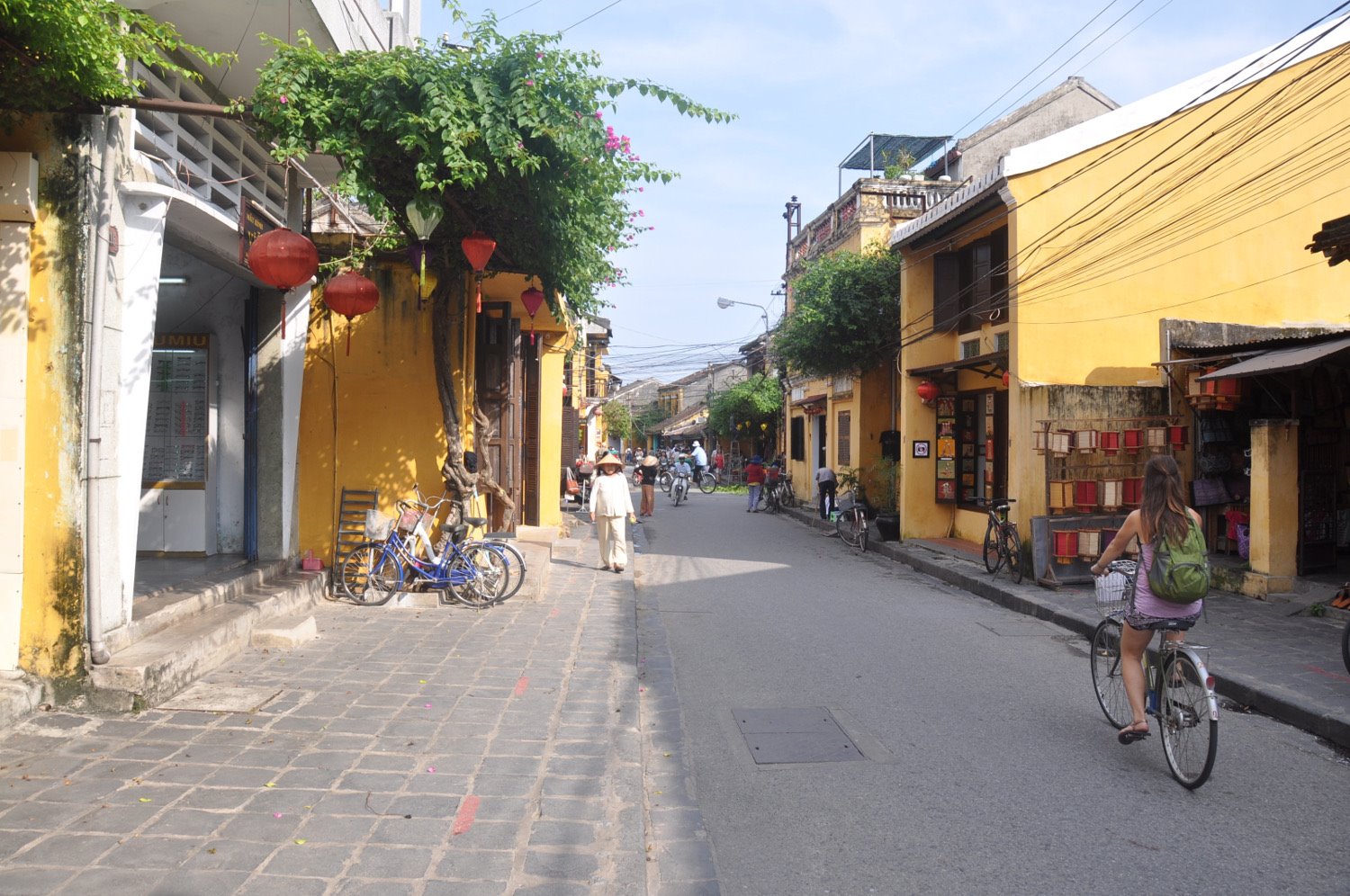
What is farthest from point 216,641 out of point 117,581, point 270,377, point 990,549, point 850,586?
point 990,549

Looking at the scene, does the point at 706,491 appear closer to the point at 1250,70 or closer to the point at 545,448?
the point at 545,448

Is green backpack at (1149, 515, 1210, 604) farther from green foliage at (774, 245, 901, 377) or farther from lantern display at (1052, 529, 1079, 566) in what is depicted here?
green foliage at (774, 245, 901, 377)

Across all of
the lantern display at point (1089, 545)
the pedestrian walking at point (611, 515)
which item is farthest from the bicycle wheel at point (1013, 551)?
the pedestrian walking at point (611, 515)

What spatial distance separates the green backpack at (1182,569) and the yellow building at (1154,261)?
22.7 ft

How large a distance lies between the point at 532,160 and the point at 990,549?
868cm

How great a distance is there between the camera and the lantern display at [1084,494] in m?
11.6

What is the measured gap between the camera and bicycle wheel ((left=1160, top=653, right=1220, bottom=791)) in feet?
15.0

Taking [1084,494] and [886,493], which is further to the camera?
[886,493]

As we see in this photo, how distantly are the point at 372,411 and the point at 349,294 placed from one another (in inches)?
79.3

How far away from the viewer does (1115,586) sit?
562cm

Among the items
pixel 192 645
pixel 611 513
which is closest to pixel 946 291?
pixel 611 513

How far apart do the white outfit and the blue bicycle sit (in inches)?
118

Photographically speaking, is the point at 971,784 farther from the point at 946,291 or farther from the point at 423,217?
the point at 946,291

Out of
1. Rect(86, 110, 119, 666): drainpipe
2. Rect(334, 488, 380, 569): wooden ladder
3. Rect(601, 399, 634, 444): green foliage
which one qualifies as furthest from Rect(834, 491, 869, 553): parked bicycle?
Rect(601, 399, 634, 444): green foliage
